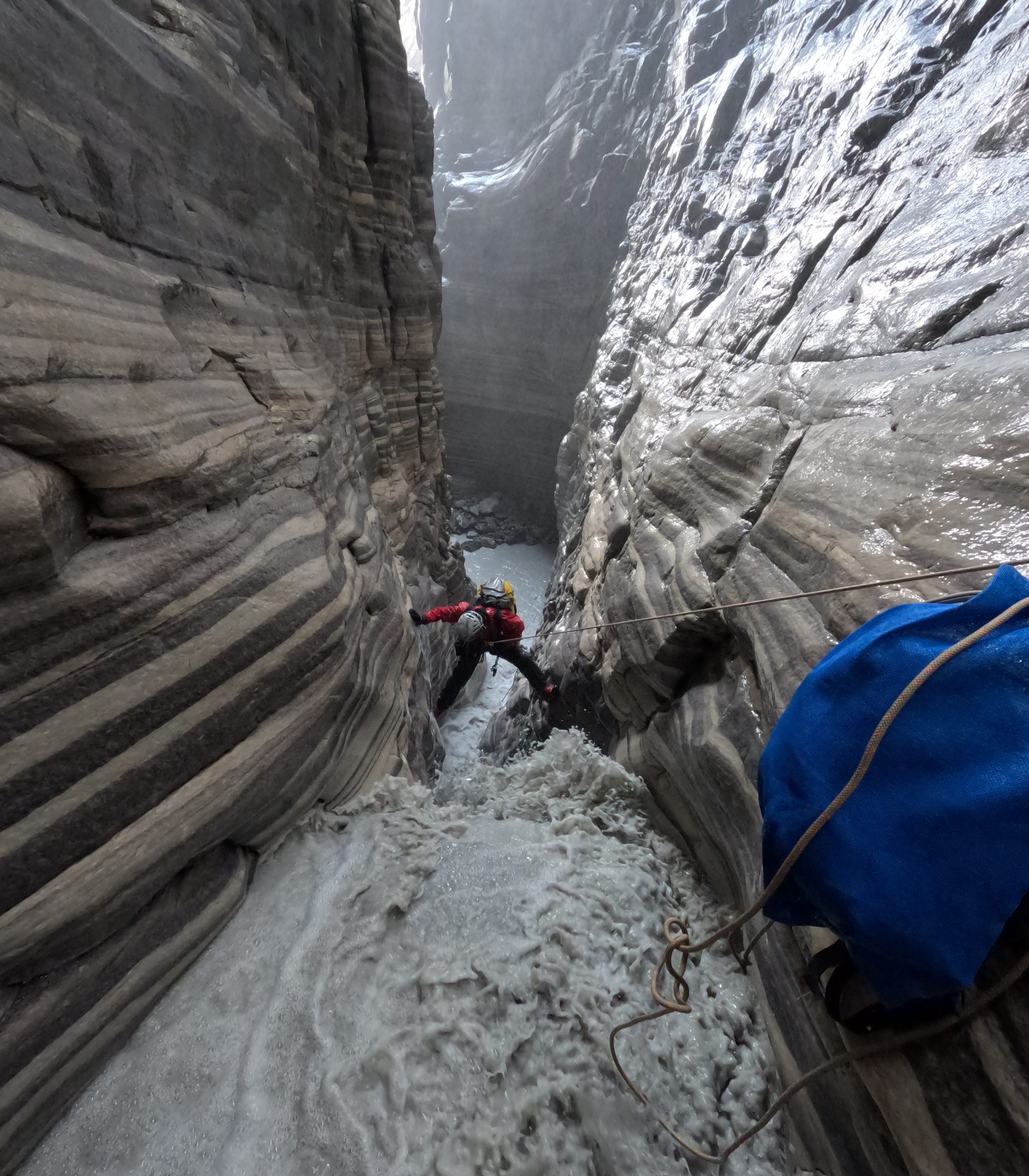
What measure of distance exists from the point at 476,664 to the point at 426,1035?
4.73 metres

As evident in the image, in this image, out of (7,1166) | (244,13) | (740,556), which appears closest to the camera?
(7,1166)

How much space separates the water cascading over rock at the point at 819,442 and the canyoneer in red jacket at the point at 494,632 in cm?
32

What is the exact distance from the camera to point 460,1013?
70.0 inches

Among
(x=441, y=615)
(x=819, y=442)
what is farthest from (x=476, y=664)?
(x=819, y=442)

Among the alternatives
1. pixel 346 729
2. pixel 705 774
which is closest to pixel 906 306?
pixel 705 774

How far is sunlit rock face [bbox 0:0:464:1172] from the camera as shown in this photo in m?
1.48

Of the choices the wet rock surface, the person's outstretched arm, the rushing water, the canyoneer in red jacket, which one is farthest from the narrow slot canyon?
the wet rock surface

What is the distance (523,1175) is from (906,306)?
4.08 m

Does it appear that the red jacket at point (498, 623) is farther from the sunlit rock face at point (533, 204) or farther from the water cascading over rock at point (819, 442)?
the sunlit rock face at point (533, 204)

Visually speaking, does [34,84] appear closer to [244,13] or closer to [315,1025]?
[244,13]

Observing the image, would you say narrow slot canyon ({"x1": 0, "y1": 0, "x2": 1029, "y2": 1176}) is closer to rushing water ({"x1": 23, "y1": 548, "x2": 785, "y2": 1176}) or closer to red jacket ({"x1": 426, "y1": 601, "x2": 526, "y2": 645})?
rushing water ({"x1": 23, "y1": 548, "x2": 785, "y2": 1176})

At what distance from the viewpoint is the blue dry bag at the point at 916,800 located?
99 centimetres

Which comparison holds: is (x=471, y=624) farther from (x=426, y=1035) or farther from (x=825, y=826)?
(x=825, y=826)

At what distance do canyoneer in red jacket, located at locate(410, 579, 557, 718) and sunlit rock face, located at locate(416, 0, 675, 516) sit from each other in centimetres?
913
